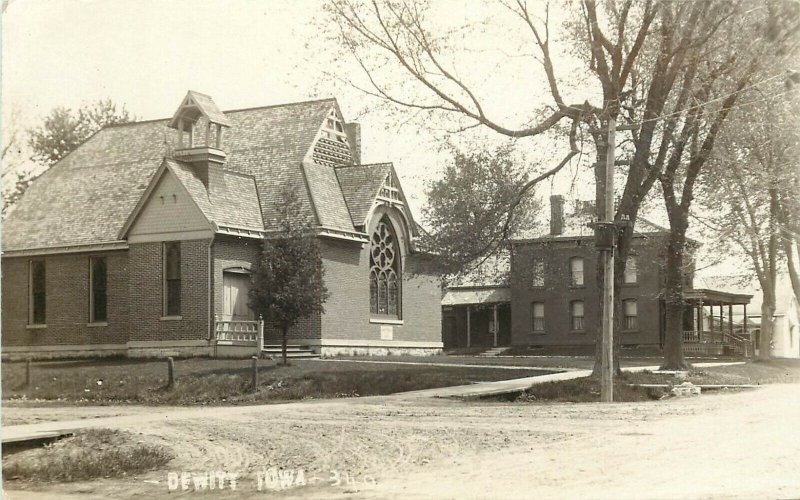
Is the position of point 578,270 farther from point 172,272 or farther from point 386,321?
point 172,272

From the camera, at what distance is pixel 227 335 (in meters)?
28.4

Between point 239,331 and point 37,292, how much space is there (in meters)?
5.83

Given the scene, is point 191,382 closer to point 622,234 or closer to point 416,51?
point 416,51

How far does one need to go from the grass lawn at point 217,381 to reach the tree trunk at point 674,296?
21.7 feet

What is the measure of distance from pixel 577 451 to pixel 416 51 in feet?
40.8

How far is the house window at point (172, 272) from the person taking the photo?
28.9m

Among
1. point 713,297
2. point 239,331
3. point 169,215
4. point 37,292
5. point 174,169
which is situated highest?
point 174,169

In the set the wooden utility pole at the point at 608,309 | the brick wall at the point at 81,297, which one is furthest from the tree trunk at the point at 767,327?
the brick wall at the point at 81,297

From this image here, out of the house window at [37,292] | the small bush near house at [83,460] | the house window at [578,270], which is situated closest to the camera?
the small bush near house at [83,460]

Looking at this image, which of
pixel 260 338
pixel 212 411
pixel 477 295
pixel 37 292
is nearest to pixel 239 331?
pixel 260 338

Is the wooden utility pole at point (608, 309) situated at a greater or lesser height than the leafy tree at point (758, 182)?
lesser

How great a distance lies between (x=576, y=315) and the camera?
53.9 metres

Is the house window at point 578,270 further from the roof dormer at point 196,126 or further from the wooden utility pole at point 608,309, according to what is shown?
the wooden utility pole at point 608,309

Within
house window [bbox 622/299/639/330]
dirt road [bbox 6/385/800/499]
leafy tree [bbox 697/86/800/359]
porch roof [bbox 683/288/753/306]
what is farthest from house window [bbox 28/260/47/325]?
house window [bbox 622/299/639/330]
